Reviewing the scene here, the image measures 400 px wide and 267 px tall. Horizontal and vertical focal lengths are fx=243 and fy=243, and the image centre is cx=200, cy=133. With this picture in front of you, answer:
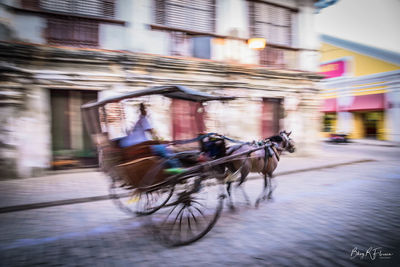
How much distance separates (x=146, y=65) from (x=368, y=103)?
688 inches

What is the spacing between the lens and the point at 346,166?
8.58 metres

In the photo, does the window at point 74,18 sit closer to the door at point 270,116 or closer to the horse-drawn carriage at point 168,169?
the horse-drawn carriage at point 168,169

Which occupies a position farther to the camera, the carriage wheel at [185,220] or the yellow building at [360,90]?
the yellow building at [360,90]

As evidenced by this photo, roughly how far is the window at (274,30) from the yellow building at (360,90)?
993 cm

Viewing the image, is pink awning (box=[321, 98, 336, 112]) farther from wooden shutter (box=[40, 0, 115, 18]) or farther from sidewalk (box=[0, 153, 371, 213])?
wooden shutter (box=[40, 0, 115, 18])

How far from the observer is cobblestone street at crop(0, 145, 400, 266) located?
274 cm

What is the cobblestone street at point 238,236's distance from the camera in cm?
274

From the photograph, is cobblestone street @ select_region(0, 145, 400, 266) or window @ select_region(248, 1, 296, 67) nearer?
cobblestone street @ select_region(0, 145, 400, 266)

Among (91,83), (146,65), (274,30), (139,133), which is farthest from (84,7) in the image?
(274,30)

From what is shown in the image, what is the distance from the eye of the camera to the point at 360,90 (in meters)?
18.7

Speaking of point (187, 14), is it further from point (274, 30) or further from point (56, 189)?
point (56, 189)

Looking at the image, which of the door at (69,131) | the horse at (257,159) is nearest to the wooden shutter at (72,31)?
the door at (69,131)

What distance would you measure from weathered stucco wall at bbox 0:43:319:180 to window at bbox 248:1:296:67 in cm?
88

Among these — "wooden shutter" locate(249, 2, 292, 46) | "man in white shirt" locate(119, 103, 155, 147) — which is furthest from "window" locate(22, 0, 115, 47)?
"wooden shutter" locate(249, 2, 292, 46)
